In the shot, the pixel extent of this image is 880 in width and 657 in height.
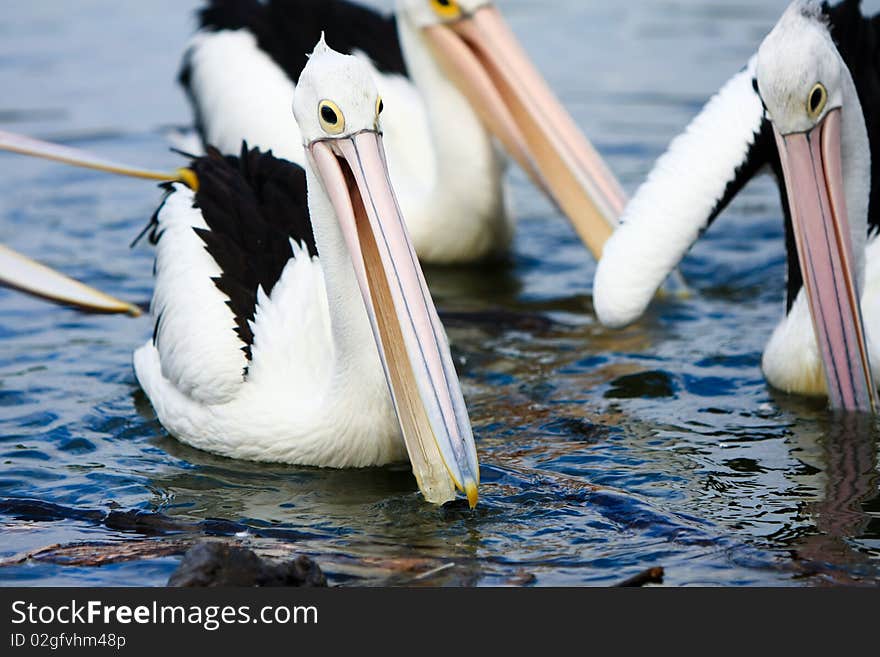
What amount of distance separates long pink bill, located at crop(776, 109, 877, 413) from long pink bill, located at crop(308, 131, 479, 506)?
136 cm

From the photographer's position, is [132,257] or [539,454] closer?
[539,454]

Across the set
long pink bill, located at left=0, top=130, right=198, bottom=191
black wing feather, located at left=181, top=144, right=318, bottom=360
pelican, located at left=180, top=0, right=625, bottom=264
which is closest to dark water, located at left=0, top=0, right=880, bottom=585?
pelican, located at left=180, top=0, right=625, bottom=264

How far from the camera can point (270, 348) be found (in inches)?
198

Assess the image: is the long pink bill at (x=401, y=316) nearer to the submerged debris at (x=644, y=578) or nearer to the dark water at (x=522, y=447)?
the dark water at (x=522, y=447)

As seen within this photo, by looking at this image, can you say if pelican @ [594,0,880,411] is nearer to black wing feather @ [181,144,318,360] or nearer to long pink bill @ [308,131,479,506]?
black wing feather @ [181,144,318,360]

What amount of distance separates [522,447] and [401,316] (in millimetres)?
1129

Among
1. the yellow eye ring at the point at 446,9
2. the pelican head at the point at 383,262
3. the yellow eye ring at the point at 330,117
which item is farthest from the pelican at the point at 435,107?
the yellow eye ring at the point at 330,117

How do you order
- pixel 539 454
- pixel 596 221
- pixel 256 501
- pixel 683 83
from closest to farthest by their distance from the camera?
pixel 256 501
pixel 539 454
pixel 596 221
pixel 683 83

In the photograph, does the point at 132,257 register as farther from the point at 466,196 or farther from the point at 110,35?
the point at 110,35

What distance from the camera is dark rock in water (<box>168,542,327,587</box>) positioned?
3867 millimetres

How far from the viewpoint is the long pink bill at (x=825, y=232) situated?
4855 millimetres

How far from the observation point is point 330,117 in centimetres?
429

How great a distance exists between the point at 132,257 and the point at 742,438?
3.67m

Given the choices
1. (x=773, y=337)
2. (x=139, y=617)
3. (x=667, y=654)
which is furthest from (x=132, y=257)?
(x=667, y=654)
